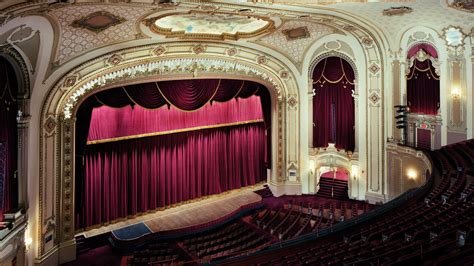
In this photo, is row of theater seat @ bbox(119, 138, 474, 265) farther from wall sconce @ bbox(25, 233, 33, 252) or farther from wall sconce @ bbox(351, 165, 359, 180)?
wall sconce @ bbox(25, 233, 33, 252)

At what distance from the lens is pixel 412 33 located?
1092 cm

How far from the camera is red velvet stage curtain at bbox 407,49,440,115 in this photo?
11.0 meters

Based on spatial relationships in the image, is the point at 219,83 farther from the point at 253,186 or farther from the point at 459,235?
the point at 459,235

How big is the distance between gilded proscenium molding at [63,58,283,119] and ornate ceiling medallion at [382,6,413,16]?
4.29m

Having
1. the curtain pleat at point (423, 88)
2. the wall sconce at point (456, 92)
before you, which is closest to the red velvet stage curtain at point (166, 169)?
the curtain pleat at point (423, 88)

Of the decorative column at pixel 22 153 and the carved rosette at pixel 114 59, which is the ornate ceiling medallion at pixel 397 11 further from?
the decorative column at pixel 22 153

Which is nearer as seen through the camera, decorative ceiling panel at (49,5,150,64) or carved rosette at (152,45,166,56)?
decorative ceiling panel at (49,5,150,64)

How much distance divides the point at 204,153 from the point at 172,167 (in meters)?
1.22

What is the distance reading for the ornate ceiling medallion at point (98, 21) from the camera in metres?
7.76

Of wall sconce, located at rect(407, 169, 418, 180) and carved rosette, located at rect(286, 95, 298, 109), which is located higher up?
carved rosette, located at rect(286, 95, 298, 109)

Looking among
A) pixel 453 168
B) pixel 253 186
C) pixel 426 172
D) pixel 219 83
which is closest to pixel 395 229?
pixel 453 168

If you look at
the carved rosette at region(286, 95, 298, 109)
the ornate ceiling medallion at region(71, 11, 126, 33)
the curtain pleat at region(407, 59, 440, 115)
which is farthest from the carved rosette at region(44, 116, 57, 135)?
the curtain pleat at region(407, 59, 440, 115)

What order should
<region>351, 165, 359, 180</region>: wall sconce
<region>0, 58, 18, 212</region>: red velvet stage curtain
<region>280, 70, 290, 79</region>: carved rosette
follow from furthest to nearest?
<region>280, 70, 290, 79</region>: carved rosette → <region>351, 165, 359, 180</region>: wall sconce → <region>0, 58, 18, 212</region>: red velvet stage curtain

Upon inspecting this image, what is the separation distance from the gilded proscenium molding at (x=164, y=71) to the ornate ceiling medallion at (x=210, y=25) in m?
0.78
